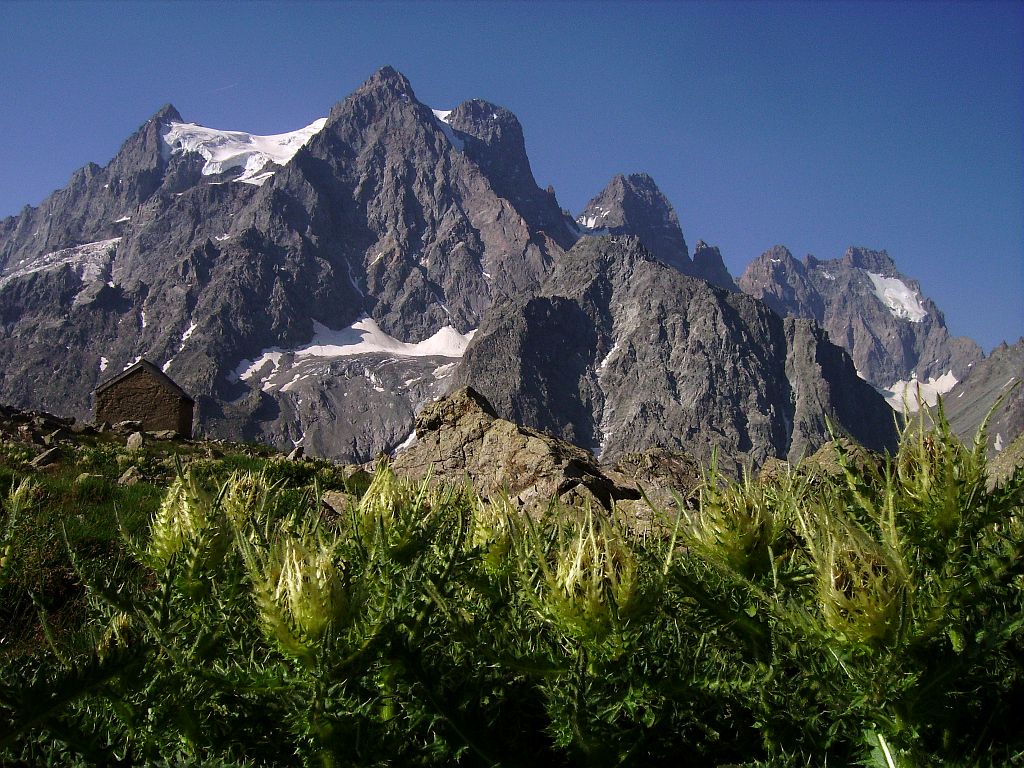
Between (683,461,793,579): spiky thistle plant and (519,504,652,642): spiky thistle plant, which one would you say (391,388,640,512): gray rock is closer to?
(683,461,793,579): spiky thistle plant

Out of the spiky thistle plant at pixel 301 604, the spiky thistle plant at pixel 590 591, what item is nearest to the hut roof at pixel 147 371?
the spiky thistle plant at pixel 301 604

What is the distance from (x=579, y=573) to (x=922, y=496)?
3.90 ft

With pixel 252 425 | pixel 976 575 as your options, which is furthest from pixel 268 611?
pixel 252 425

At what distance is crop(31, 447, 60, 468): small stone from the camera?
11.6 m

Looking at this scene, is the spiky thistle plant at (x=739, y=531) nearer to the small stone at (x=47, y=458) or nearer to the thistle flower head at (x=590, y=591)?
the thistle flower head at (x=590, y=591)

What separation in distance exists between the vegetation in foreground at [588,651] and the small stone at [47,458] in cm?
1097

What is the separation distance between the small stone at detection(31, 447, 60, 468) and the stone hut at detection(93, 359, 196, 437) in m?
13.5

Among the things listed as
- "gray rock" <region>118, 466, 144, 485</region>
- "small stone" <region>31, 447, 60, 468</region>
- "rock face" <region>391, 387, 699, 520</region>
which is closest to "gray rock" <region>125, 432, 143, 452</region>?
"small stone" <region>31, 447, 60, 468</region>

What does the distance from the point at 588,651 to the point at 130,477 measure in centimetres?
1086

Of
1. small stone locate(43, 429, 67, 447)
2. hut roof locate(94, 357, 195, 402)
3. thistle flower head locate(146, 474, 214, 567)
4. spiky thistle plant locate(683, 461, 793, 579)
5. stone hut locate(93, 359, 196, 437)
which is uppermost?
hut roof locate(94, 357, 195, 402)

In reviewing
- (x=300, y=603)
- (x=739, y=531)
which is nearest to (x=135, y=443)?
(x=300, y=603)

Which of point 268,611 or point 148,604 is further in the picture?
point 148,604

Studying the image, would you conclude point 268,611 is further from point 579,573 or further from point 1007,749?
point 1007,749

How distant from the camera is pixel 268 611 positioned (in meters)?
1.88
